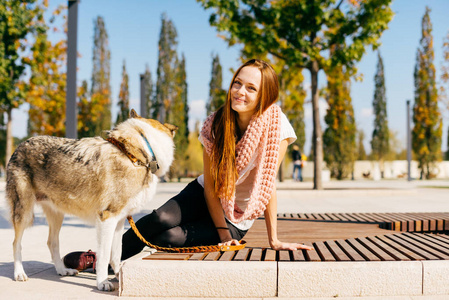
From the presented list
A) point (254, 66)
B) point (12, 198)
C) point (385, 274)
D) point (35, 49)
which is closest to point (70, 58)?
point (12, 198)

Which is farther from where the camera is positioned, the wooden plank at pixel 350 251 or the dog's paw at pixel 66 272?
the dog's paw at pixel 66 272

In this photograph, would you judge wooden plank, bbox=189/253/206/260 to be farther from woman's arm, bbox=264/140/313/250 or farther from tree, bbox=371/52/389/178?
tree, bbox=371/52/389/178

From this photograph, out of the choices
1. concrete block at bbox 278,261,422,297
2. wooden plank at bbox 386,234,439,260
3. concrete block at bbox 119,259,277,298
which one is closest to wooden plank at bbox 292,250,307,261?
concrete block at bbox 278,261,422,297

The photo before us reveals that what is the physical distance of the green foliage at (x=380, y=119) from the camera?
47750mm

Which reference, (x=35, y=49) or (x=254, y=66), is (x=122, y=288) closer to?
(x=254, y=66)

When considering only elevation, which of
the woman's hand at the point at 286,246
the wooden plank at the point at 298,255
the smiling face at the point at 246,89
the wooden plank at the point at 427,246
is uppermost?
the smiling face at the point at 246,89

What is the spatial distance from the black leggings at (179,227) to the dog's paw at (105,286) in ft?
1.71

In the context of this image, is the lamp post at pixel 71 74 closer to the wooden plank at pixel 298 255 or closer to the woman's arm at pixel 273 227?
the woman's arm at pixel 273 227

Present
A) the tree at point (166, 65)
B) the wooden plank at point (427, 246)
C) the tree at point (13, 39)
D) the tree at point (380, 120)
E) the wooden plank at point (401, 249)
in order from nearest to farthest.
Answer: the wooden plank at point (401, 249), the wooden plank at point (427, 246), the tree at point (13, 39), the tree at point (166, 65), the tree at point (380, 120)

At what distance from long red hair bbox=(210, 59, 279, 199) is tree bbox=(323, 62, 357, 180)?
31.8 meters

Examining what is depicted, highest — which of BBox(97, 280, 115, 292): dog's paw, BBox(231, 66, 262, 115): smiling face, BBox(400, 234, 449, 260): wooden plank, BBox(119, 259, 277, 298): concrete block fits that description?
BBox(231, 66, 262, 115): smiling face

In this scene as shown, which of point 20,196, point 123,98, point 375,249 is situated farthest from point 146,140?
point 123,98

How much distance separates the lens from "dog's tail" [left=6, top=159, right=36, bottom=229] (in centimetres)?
380

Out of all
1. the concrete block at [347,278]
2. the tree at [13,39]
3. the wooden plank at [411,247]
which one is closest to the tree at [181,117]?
the tree at [13,39]
